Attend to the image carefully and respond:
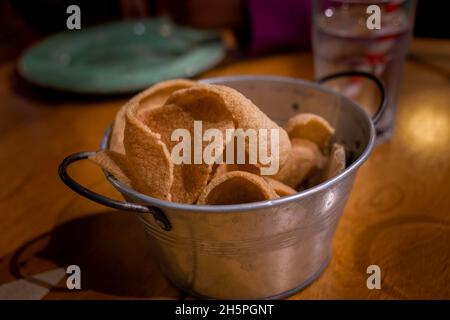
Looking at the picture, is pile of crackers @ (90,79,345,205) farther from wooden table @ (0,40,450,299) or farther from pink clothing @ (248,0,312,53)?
pink clothing @ (248,0,312,53)

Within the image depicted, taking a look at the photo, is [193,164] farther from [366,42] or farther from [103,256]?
[366,42]

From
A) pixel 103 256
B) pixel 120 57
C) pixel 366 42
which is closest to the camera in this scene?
pixel 103 256

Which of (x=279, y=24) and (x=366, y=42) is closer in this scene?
(x=366, y=42)

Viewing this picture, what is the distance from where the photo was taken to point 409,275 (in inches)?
20.6

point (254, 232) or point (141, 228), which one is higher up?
point (254, 232)

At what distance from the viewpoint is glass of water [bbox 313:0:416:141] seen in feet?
2.71

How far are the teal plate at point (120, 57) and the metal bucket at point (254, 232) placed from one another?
513 mm

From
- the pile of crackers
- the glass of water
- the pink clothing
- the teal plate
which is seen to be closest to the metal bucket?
the pile of crackers

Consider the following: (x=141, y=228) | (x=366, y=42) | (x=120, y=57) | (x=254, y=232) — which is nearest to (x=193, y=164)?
(x=254, y=232)

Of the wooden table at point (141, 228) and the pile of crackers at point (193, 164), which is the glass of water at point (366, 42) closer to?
the wooden table at point (141, 228)

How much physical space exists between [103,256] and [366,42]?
62 cm

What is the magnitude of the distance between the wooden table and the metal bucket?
1.6 inches

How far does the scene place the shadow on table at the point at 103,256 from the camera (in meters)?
0.55

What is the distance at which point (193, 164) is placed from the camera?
476mm
